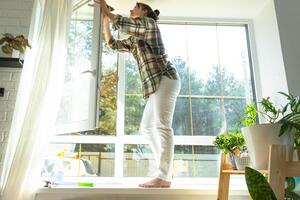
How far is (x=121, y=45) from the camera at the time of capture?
83.9 inches

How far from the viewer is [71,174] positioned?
207cm

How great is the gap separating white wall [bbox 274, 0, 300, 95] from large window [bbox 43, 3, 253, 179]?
0.40 m

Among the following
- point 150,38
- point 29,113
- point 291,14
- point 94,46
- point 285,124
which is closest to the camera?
point 285,124

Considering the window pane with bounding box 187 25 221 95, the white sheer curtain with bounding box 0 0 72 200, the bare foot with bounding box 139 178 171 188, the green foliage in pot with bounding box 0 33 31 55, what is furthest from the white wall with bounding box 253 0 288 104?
the green foliage in pot with bounding box 0 33 31 55

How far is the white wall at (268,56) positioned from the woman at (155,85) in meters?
0.77

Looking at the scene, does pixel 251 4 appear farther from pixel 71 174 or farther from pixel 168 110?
pixel 71 174

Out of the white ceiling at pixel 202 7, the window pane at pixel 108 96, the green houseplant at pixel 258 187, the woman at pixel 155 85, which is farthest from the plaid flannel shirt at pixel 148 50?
the green houseplant at pixel 258 187

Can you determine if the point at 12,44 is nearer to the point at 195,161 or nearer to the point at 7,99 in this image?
the point at 7,99

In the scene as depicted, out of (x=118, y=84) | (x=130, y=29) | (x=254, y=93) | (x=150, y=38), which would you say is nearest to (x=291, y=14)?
(x=254, y=93)

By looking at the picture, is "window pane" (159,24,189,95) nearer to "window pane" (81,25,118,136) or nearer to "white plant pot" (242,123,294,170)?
"window pane" (81,25,118,136)

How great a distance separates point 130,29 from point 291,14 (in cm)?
123

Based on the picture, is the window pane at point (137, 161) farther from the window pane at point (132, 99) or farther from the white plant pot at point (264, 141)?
the white plant pot at point (264, 141)

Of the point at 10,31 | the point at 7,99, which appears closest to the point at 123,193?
the point at 7,99

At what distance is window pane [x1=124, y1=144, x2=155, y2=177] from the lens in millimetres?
2141
